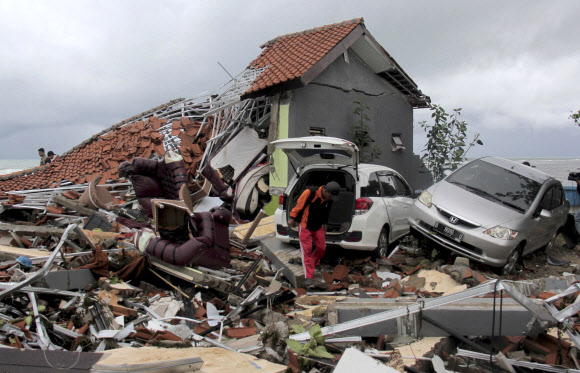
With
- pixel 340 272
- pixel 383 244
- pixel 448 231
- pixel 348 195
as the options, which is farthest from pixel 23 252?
pixel 448 231

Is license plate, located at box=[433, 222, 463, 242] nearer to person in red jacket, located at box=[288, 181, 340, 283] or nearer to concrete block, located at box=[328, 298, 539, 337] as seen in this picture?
person in red jacket, located at box=[288, 181, 340, 283]

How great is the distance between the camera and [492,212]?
7.54 m

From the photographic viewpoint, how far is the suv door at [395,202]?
821 centimetres

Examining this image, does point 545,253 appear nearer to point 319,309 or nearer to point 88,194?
point 319,309

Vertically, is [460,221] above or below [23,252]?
above

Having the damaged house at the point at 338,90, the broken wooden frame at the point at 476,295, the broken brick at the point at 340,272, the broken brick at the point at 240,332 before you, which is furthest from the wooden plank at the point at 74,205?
the broken wooden frame at the point at 476,295

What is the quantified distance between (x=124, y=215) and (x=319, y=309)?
687cm

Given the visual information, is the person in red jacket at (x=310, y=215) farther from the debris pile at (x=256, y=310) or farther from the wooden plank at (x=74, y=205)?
the wooden plank at (x=74, y=205)

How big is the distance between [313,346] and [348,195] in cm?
477

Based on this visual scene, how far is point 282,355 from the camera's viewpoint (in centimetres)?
388

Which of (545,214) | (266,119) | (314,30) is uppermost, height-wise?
(314,30)

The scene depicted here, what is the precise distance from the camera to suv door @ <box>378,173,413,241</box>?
26.9ft

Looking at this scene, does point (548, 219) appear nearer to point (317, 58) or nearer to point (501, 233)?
point (501, 233)

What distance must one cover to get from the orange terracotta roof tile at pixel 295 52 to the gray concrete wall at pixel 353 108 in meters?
0.68
